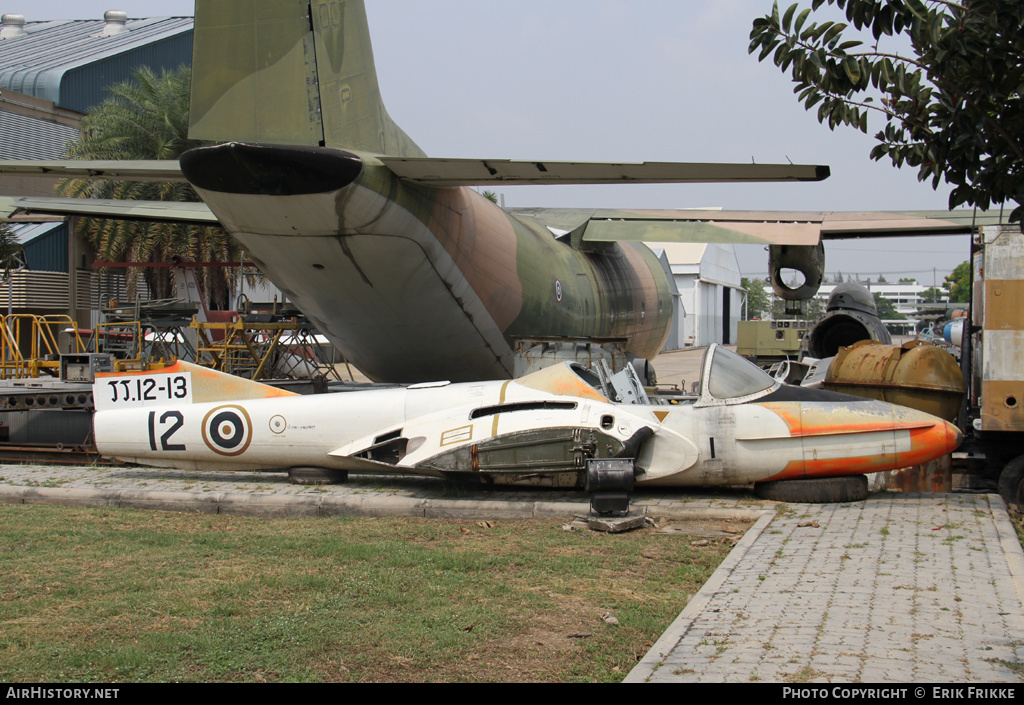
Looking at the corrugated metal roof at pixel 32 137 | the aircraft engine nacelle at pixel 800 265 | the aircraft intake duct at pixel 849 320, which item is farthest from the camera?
the corrugated metal roof at pixel 32 137

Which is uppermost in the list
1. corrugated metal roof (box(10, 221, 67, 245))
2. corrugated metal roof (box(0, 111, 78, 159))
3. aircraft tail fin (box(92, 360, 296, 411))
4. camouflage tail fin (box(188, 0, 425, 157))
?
corrugated metal roof (box(0, 111, 78, 159))

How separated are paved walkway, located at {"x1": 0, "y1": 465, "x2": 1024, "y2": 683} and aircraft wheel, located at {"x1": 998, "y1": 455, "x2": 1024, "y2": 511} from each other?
0.32m

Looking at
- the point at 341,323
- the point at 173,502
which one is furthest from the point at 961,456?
the point at 173,502

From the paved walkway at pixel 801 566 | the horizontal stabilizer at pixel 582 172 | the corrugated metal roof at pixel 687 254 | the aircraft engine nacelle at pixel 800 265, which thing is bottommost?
the paved walkway at pixel 801 566

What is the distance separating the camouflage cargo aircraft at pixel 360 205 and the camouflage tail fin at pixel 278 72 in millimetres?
15

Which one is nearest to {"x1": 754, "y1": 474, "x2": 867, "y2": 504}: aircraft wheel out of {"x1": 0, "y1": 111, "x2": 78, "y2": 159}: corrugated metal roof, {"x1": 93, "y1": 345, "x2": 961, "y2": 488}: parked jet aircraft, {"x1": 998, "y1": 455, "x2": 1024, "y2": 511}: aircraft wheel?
{"x1": 93, "y1": 345, "x2": 961, "y2": 488}: parked jet aircraft

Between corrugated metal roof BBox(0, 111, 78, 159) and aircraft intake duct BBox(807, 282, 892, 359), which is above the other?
corrugated metal roof BBox(0, 111, 78, 159)

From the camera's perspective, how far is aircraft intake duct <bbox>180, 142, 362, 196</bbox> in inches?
343

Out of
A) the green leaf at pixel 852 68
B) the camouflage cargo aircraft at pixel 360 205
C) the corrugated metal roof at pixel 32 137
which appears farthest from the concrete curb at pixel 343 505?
the corrugated metal roof at pixel 32 137

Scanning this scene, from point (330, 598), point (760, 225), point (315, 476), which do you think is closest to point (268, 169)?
point (315, 476)

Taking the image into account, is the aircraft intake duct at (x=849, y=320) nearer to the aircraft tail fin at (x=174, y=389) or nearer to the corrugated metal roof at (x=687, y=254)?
the aircraft tail fin at (x=174, y=389)

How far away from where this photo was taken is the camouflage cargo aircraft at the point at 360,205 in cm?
894

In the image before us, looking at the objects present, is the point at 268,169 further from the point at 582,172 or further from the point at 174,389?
the point at 582,172

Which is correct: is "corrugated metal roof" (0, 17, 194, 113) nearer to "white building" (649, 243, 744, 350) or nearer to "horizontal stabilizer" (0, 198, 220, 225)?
"horizontal stabilizer" (0, 198, 220, 225)
